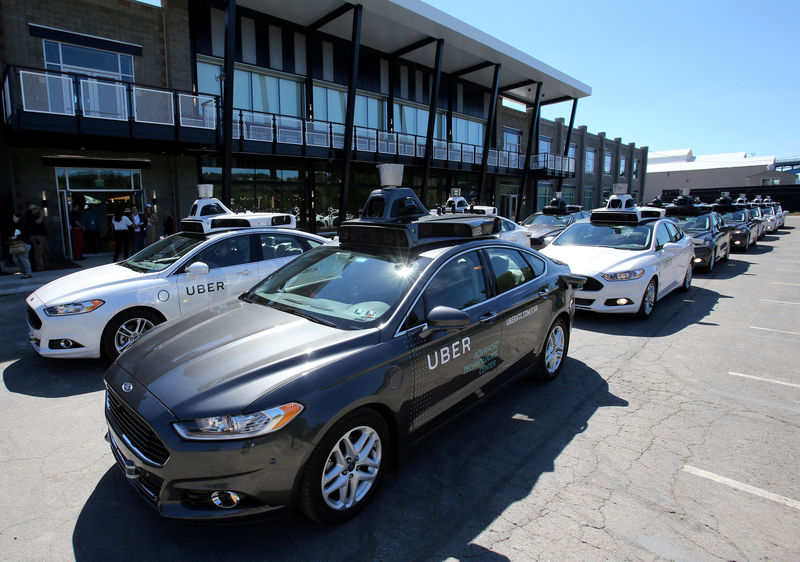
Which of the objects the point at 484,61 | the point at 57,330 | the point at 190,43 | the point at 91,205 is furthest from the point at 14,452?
the point at 484,61

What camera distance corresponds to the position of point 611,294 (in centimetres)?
686

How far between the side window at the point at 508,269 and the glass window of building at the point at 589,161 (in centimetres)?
3936

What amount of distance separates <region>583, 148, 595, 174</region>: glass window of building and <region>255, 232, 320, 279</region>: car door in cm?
3829

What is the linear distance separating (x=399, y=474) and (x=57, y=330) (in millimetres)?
4079

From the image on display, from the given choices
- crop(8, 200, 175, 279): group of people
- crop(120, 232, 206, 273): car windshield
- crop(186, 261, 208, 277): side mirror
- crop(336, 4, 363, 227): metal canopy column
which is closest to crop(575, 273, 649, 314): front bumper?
crop(186, 261, 208, 277): side mirror

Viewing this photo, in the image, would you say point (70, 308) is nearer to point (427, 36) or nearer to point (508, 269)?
point (508, 269)

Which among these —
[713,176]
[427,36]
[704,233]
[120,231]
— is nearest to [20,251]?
[120,231]

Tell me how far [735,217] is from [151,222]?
21.6 meters

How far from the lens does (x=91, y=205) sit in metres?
14.6

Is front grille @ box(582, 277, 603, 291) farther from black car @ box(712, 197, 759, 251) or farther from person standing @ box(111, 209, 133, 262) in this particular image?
black car @ box(712, 197, 759, 251)

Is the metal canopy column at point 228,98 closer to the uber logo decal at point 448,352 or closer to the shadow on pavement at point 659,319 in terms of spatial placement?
the shadow on pavement at point 659,319

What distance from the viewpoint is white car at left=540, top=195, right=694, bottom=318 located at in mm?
6906

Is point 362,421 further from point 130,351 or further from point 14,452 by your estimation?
point 14,452

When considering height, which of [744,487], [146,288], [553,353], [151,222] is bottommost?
[744,487]
